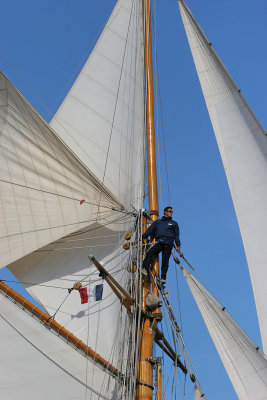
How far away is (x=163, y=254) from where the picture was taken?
1073cm

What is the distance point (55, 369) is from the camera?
10352 mm

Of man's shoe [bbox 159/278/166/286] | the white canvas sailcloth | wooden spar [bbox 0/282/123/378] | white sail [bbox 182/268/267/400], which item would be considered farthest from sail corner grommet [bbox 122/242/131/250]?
wooden spar [bbox 0/282/123/378]

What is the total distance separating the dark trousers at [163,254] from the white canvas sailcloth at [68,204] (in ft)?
2.49

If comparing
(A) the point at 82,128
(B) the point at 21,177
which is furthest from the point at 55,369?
(A) the point at 82,128

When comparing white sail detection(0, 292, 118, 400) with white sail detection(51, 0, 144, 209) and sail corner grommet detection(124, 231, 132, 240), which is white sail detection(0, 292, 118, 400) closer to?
sail corner grommet detection(124, 231, 132, 240)

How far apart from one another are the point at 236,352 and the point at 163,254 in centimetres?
236

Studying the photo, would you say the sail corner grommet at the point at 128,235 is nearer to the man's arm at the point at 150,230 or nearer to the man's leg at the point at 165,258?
the man's arm at the point at 150,230

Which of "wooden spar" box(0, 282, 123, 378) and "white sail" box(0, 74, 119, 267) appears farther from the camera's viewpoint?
"white sail" box(0, 74, 119, 267)

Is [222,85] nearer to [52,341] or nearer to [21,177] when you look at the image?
[21,177]

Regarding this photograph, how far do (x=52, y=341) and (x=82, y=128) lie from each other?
16.9ft

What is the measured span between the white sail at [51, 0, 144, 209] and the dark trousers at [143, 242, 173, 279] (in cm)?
171

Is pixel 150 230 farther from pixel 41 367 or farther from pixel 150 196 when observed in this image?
pixel 41 367

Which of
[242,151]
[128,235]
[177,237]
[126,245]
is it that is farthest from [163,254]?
[242,151]

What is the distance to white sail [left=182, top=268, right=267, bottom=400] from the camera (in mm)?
8523
